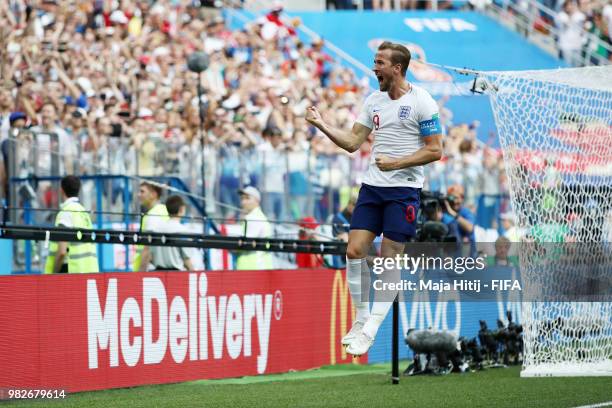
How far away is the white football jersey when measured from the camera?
32.9ft

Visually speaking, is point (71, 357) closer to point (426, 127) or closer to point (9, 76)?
point (426, 127)

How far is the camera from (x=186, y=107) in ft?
64.5

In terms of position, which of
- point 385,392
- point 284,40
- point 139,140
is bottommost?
point 385,392

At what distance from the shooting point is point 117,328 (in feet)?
38.5

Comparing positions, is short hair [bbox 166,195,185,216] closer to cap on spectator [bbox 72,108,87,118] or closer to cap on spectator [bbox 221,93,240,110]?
cap on spectator [bbox 72,108,87,118]

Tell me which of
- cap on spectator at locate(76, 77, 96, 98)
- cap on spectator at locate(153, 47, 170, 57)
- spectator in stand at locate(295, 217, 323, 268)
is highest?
cap on spectator at locate(153, 47, 170, 57)

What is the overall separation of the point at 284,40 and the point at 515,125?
13757 millimetres

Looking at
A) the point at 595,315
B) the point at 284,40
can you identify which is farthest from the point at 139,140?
the point at 284,40

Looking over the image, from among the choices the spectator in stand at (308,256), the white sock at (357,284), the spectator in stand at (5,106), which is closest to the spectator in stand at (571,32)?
the spectator in stand at (308,256)

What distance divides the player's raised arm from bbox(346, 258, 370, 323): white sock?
2.99 feet

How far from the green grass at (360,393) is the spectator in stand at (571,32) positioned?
19.9 m

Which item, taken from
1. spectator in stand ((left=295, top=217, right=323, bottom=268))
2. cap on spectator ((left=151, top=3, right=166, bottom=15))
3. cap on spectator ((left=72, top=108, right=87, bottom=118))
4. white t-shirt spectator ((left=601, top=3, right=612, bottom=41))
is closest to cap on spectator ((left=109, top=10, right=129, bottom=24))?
cap on spectator ((left=151, top=3, right=166, bottom=15))

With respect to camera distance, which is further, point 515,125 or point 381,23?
point 381,23

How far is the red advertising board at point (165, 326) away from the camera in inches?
430
